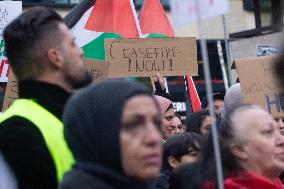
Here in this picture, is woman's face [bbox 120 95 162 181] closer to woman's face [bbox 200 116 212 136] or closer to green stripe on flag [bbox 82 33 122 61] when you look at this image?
woman's face [bbox 200 116 212 136]

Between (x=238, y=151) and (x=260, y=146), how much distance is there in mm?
94

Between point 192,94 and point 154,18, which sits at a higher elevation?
point 154,18

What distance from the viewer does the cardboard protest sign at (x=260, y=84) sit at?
4621 mm

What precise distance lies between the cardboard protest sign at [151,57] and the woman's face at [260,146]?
2802 mm

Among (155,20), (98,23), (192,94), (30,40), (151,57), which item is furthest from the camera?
(155,20)

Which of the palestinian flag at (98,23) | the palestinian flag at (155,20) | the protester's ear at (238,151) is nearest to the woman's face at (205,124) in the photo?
the palestinian flag at (98,23)

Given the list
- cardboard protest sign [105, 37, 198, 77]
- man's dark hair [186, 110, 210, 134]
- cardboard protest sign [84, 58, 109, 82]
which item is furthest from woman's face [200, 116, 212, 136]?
cardboard protest sign [105, 37, 198, 77]

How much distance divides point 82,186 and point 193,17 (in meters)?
0.67

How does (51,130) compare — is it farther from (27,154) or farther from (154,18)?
(154,18)

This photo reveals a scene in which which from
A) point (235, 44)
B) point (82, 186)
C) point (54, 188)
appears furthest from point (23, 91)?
point (235, 44)

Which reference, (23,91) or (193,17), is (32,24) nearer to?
(23,91)

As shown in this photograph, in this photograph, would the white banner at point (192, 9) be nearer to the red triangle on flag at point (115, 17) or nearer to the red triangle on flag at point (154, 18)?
the red triangle on flag at point (115, 17)

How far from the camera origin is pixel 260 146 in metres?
2.85

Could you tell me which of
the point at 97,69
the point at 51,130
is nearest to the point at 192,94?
the point at 97,69
